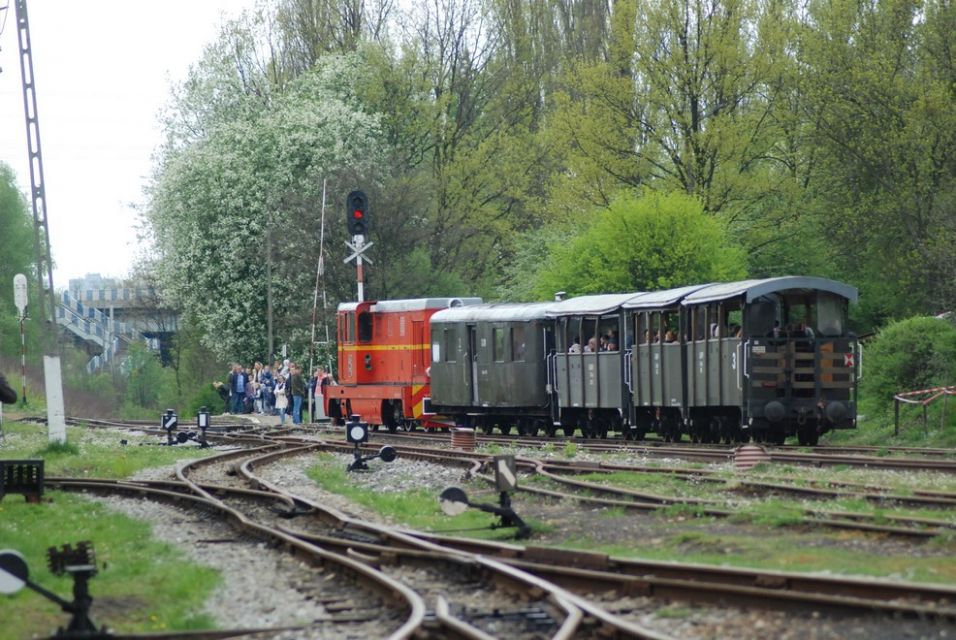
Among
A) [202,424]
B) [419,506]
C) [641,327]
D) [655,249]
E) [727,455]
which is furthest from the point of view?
[655,249]

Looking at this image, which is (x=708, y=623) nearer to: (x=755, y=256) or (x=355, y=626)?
(x=355, y=626)

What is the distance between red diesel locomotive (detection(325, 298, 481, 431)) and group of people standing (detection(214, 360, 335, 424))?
2.31m

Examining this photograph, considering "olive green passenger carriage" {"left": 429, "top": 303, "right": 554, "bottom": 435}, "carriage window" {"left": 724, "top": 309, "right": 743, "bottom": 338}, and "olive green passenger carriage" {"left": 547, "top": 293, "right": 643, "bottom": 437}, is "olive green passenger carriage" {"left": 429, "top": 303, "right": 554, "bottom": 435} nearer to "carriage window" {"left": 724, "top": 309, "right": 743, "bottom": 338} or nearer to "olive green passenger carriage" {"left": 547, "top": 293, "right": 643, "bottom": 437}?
"olive green passenger carriage" {"left": 547, "top": 293, "right": 643, "bottom": 437}

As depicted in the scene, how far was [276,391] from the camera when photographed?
43188 millimetres

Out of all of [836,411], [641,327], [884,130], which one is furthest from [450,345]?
[884,130]

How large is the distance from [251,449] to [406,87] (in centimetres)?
3484

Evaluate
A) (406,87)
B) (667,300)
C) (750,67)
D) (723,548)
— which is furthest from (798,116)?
(723,548)

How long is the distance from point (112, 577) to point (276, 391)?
102ft

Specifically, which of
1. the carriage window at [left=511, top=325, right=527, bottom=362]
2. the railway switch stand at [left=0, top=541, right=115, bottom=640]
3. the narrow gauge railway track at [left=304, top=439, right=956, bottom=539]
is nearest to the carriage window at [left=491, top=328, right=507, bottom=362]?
the carriage window at [left=511, top=325, right=527, bottom=362]

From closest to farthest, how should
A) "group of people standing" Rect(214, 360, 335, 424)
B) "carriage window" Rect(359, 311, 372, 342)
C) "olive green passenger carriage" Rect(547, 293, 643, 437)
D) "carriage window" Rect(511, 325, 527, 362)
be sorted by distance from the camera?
"olive green passenger carriage" Rect(547, 293, 643, 437) < "carriage window" Rect(511, 325, 527, 362) < "carriage window" Rect(359, 311, 372, 342) < "group of people standing" Rect(214, 360, 335, 424)

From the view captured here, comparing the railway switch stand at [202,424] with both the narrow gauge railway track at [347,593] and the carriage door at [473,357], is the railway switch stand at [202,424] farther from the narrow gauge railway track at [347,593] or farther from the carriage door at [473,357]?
the narrow gauge railway track at [347,593]

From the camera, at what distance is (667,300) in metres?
28.0

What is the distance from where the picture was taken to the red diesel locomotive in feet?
123

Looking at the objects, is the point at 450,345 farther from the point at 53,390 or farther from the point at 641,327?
the point at 53,390
